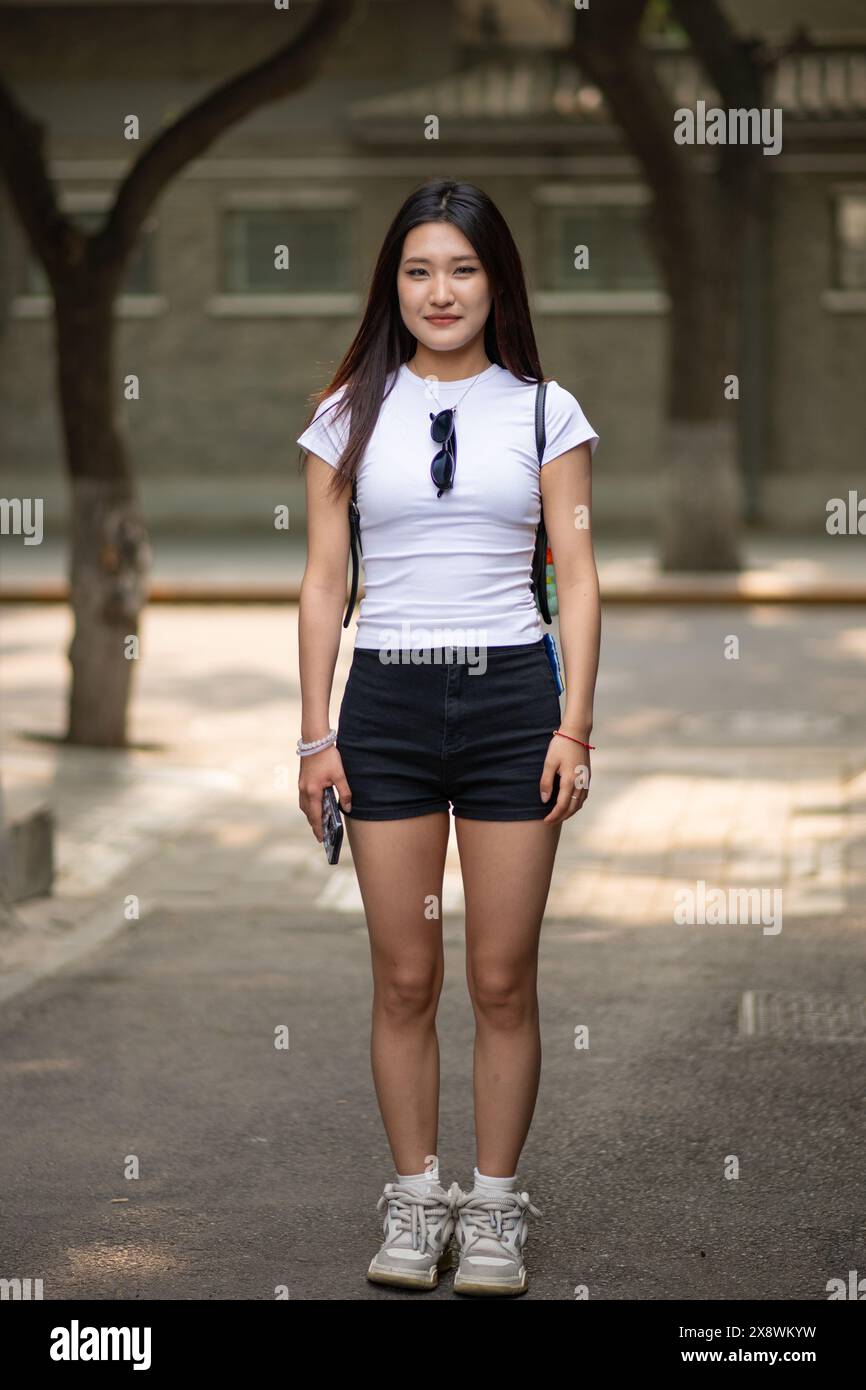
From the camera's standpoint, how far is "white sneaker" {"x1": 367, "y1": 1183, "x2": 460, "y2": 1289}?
13.0 feet

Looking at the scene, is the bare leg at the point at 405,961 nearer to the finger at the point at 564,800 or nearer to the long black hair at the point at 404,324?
the finger at the point at 564,800

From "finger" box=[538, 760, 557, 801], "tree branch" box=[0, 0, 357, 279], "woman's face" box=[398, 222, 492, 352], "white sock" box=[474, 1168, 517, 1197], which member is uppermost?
"tree branch" box=[0, 0, 357, 279]

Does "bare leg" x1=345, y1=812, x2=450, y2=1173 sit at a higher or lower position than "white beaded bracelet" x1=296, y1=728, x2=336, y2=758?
lower

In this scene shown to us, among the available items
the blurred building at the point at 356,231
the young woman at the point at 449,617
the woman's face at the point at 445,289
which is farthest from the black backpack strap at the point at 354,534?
the blurred building at the point at 356,231

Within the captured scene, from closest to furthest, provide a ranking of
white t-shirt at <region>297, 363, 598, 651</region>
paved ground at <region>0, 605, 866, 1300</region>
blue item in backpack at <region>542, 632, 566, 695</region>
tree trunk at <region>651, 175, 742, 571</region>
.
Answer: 1. white t-shirt at <region>297, 363, 598, 651</region>
2. blue item in backpack at <region>542, 632, 566, 695</region>
3. paved ground at <region>0, 605, 866, 1300</region>
4. tree trunk at <region>651, 175, 742, 571</region>

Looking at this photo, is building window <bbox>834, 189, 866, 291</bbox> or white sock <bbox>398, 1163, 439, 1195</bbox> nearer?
white sock <bbox>398, 1163, 439, 1195</bbox>

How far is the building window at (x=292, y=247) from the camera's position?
26766mm

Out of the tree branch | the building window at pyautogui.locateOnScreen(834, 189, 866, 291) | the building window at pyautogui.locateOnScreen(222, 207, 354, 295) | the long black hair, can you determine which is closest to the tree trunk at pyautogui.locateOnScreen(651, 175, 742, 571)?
the building window at pyautogui.locateOnScreen(834, 189, 866, 291)

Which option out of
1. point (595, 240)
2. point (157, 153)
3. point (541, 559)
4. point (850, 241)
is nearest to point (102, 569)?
point (157, 153)

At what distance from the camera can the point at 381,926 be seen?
397 cm

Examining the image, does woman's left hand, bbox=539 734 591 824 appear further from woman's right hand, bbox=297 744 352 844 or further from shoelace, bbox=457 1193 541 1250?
shoelace, bbox=457 1193 541 1250

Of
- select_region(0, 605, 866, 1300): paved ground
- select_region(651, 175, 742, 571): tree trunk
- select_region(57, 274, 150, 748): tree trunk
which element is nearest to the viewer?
select_region(0, 605, 866, 1300): paved ground

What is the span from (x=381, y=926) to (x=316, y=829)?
24cm

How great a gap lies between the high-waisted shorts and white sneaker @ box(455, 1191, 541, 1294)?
0.75 meters
